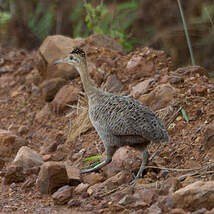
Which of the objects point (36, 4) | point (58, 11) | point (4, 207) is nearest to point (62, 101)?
point (4, 207)

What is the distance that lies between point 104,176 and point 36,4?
334 inches

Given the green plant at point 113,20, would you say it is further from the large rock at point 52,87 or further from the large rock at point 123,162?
the large rock at point 123,162

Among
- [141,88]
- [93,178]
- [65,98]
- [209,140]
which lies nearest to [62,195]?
[93,178]

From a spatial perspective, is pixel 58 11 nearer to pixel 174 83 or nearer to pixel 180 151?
pixel 174 83

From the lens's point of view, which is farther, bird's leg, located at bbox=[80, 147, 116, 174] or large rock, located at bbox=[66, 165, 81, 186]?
bird's leg, located at bbox=[80, 147, 116, 174]

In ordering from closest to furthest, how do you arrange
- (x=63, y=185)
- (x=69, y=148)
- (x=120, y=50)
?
(x=63, y=185), (x=69, y=148), (x=120, y=50)

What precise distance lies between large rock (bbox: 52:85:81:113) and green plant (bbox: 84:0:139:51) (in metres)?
1.71

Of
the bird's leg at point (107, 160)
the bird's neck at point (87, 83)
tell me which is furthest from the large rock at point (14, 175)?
the bird's neck at point (87, 83)

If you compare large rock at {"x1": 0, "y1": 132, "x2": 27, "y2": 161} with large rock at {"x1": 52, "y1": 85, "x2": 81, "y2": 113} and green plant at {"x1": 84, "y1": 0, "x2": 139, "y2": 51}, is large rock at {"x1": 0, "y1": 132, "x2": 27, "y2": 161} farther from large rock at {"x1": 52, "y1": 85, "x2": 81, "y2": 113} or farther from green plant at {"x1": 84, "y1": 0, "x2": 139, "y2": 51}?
green plant at {"x1": 84, "y1": 0, "x2": 139, "y2": 51}

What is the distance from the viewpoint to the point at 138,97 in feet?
22.2

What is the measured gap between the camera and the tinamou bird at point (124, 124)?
4852mm

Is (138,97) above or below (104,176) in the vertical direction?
above

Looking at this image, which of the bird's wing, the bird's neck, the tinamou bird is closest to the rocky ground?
the tinamou bird

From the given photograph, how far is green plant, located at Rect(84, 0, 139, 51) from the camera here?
28.8 ft
